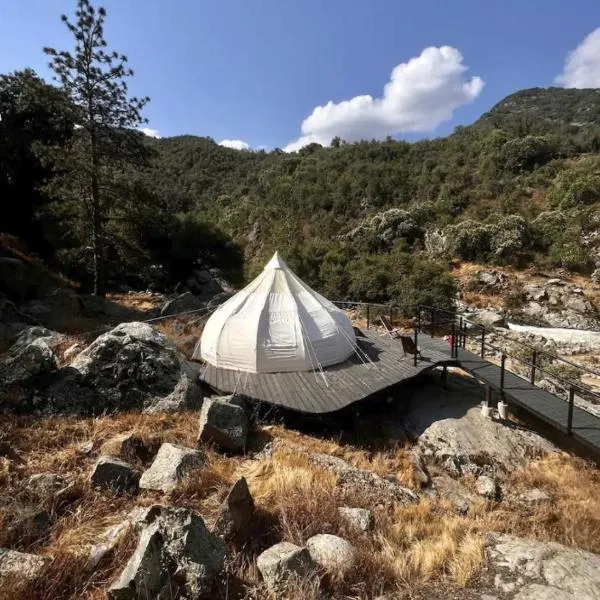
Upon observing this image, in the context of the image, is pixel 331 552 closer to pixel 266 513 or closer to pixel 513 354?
pixel 266 513

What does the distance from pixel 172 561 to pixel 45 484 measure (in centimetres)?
196

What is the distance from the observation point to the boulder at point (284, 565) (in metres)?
2.94

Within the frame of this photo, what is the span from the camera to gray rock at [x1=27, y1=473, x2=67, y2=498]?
3.83 metres

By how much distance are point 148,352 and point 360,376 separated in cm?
432

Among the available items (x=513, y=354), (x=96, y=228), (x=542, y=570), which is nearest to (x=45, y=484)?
(x=542, y=570)

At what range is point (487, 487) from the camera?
6469 millimetres

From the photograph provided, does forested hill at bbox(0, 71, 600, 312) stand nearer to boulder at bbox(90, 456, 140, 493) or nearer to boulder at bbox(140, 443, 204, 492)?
boulder at bbox(140, 443, 204, 492)

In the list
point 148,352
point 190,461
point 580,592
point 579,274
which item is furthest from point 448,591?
point 579,274

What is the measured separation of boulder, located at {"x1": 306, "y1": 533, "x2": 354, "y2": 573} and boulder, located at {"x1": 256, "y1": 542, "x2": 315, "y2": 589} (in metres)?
0.21

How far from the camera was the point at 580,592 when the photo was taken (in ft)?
10.3

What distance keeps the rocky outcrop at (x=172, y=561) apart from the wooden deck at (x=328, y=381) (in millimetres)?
4440

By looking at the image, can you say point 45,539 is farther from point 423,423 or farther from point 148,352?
point 423,423

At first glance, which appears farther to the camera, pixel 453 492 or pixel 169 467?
Answer: pixel 453 492

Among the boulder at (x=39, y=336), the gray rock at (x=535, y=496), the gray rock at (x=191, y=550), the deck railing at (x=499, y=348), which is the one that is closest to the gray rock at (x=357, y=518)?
the gray rock at (x=191, y=550)
